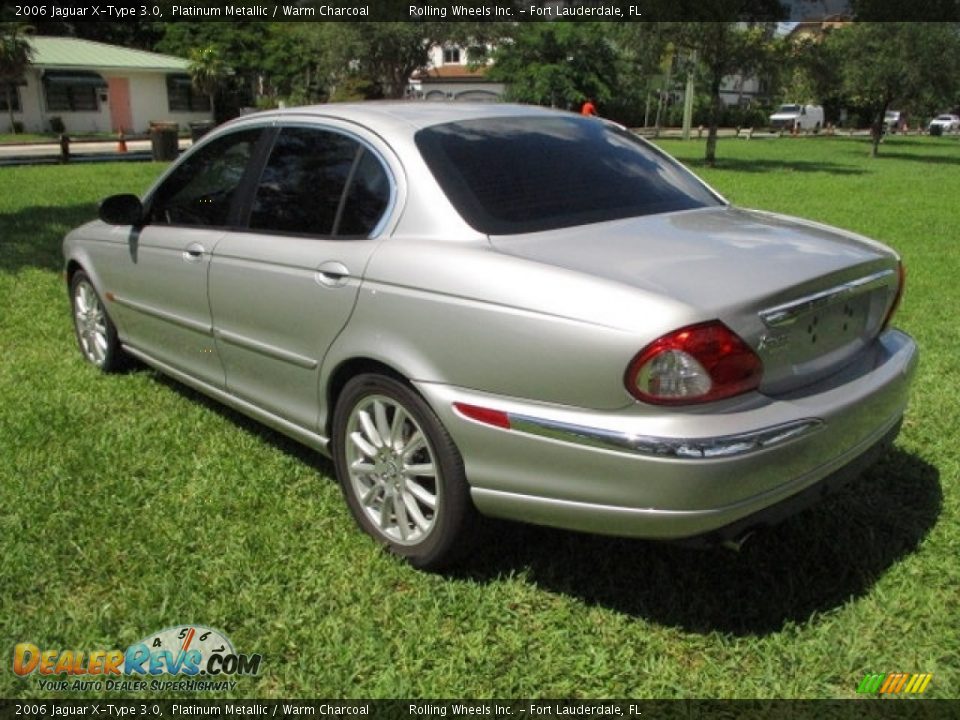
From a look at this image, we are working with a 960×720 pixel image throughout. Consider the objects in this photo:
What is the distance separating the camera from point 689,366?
7.68 feet

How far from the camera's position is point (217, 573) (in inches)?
121

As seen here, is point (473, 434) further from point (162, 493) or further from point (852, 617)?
point (162, 493)

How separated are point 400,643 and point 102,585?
44.4 inches

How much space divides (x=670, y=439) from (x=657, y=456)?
0.06 metres

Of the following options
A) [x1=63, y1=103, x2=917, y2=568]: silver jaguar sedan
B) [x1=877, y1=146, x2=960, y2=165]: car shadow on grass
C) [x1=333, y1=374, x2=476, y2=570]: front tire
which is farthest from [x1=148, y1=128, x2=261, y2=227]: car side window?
[x1=877, y1=146, x2=960, y2=165]: car shadow on grass

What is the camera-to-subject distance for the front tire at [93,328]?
5016 mm

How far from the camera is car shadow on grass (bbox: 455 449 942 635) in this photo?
2861mm

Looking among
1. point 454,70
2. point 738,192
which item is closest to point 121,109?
point 454,70

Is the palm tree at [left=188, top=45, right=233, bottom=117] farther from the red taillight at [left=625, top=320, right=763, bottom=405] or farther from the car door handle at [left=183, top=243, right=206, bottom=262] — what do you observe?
the red taillight at [left=625, top=320, right=763, bottom=405]

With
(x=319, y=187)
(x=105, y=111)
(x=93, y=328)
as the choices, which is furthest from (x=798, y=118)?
(x=319, y=187)

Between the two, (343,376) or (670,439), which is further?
(343,376)

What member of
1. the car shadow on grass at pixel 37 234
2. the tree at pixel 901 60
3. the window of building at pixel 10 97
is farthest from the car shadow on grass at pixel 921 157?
the window of building at pixel 10 97

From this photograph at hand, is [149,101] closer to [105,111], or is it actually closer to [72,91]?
[105,111]

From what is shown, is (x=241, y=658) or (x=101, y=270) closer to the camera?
(x=241, y=658)
